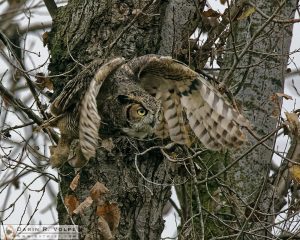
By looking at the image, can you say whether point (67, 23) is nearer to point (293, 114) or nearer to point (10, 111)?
point (10, 111)

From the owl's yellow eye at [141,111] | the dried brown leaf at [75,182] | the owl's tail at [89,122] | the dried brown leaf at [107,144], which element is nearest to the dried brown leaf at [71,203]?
the dried brown leaf at [75,182]

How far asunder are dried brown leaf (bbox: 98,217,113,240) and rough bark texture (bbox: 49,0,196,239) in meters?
0.47

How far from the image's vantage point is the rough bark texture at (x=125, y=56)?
5551mm

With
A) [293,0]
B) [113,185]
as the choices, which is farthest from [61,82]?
[293,0]

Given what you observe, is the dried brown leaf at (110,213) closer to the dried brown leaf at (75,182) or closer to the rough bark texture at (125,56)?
the dried brown leaf at (75,182)

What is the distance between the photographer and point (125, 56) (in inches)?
226

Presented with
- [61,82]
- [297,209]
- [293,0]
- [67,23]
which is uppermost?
[293,0]

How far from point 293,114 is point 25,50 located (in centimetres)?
205

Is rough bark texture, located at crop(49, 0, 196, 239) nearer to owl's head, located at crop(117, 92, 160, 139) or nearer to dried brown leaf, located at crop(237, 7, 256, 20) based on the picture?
owl's head, located at crop(117, 92, 160, 139)

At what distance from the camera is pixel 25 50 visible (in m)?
5.89

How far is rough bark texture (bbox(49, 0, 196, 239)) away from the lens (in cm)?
555

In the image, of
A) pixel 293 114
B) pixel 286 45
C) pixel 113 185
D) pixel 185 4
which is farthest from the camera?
pixel 286 45

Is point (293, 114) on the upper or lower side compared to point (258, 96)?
lower

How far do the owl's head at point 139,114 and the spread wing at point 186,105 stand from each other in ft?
0.63
